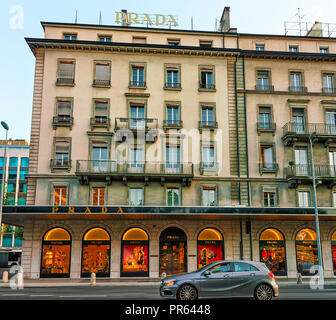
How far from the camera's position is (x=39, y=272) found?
25.4 meters

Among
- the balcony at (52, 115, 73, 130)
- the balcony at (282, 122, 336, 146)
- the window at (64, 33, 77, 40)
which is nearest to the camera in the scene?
the balcony at (52, 115, 73, 130)

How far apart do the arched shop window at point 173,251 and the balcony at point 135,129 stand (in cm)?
778

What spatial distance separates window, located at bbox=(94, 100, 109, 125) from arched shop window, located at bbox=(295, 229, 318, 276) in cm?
1858

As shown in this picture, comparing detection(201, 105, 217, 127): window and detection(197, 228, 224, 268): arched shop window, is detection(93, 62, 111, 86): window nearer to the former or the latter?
detection(201, 105, 217, 127): window

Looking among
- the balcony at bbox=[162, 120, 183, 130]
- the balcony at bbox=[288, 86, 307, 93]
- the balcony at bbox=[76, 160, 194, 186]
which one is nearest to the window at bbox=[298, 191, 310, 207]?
the balcony at bbox=[288, 86, 307, 93]

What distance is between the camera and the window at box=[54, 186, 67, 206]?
1048 inches

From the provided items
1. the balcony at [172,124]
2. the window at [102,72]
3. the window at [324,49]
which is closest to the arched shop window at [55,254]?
the balcony at [172,124]

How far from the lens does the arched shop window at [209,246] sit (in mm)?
26703

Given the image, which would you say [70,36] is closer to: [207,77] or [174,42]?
[174,42]

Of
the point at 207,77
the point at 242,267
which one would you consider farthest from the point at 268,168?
the point at 242,267

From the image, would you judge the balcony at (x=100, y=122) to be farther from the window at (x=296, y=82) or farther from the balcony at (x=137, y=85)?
the window at (x=296, y=82)
